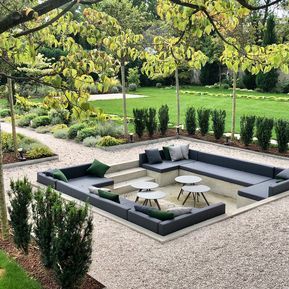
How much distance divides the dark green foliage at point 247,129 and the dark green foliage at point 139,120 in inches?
147

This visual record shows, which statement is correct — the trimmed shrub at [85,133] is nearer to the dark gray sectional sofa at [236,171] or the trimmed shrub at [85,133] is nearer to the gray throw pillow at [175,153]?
the dark gray sectional sofa at [236,171]

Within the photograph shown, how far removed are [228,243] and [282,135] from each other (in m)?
7.66

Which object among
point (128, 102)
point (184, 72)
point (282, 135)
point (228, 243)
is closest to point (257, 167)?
point (282, 135)

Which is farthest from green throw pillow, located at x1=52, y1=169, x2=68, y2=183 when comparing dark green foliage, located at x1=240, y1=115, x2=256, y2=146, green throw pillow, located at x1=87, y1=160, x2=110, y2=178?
dark green foliage, located at x1=240, y1=115, x2=256, y2=146

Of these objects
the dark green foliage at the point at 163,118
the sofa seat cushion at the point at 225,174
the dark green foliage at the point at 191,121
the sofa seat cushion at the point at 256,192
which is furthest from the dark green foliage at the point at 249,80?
the sofa seat cushion at the point at 256,192

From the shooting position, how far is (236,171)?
12391 millimetres

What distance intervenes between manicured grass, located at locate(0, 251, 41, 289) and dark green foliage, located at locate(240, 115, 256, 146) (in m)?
10.6

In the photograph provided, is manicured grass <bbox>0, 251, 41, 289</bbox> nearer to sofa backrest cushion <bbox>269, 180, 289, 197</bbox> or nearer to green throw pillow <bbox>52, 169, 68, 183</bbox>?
green throw pillow <bbox>52, 169, 68, 183</bbox>

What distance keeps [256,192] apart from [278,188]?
0.51 m

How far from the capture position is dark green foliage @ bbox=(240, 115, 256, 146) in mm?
15430

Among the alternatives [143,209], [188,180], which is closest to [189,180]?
[188,180]

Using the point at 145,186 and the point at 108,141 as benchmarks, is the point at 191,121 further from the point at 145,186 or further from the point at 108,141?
the point at 145,186

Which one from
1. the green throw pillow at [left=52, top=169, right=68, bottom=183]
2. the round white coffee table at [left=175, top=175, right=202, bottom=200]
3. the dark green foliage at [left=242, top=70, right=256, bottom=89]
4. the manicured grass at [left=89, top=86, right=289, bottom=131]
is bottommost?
the round white coffee table at [left=175, top=175, right=202, bottom=200]

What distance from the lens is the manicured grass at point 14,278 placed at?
618cm
